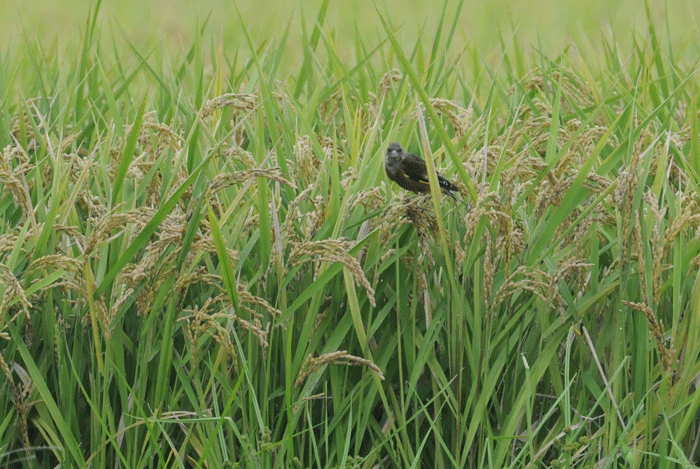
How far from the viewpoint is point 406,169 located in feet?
8.87

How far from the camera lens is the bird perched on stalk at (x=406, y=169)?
2674 mm

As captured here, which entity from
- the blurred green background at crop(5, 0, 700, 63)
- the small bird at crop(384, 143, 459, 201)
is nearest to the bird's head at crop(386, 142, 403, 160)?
the small bird at crop(384, 143, 459, 201)

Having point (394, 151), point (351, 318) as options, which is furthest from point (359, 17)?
point (351, 318)

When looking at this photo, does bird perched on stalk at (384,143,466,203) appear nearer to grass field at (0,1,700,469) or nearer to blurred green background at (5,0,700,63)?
grass field at (0,1,700,469)

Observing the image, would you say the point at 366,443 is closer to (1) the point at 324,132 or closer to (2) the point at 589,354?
(2) the point at 589,354

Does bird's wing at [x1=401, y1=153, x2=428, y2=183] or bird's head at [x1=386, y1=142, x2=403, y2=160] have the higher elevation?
bird's head at [x1=386, y1=142, x2=403, y2=160]

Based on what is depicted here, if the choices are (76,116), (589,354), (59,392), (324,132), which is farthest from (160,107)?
(589,354)

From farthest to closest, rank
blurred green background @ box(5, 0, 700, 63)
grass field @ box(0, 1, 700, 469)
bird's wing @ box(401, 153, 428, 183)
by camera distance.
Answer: blurred green background @ box(5, 0, 700, 63)
bird's wing @ box(401, 153, 428, 183)
grass field @ box(0, 1, 700, 469)

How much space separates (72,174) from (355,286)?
3.17ft

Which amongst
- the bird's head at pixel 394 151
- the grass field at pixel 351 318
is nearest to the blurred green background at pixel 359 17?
the bird's head at pixel 394 151

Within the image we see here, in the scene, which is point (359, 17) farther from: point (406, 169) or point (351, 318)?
point (351, 318)

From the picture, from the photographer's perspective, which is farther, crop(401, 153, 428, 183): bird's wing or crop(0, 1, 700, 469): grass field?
crop(401, 153, 428, 183): bird's wing

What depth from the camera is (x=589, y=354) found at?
2.52 m

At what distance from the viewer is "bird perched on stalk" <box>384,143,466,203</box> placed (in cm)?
267
